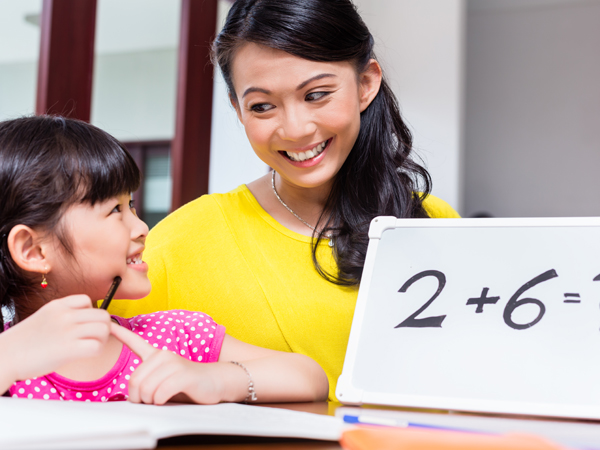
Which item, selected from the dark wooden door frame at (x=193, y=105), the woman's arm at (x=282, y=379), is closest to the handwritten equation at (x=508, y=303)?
the woman's arm at (x=282, y=379)

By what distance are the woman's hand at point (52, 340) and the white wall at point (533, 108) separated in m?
4.09

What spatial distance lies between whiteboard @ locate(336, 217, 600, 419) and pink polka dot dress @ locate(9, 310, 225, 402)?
0.92 ft

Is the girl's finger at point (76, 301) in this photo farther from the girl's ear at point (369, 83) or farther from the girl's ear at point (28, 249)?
the girl's ear at point (369, 83)

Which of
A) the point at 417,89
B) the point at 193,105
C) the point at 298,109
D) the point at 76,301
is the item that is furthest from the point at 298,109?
the point at 417,89

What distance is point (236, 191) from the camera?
4.12ft

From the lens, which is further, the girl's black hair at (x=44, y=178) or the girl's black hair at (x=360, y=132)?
the girl's black hair at (x=360, y=132)

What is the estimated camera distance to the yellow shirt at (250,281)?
107cm

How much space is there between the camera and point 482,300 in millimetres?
622

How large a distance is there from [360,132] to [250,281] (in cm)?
36

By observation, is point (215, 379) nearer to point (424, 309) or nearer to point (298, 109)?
point (424, 309)

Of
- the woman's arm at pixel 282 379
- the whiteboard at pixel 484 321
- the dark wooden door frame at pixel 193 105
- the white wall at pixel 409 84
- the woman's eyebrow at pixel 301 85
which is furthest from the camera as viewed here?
the white wall at pixel 409 84

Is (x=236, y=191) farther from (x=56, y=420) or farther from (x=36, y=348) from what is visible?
(x=56, y=420)

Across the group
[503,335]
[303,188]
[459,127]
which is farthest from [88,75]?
[459,127]

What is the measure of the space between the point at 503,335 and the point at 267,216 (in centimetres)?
66
